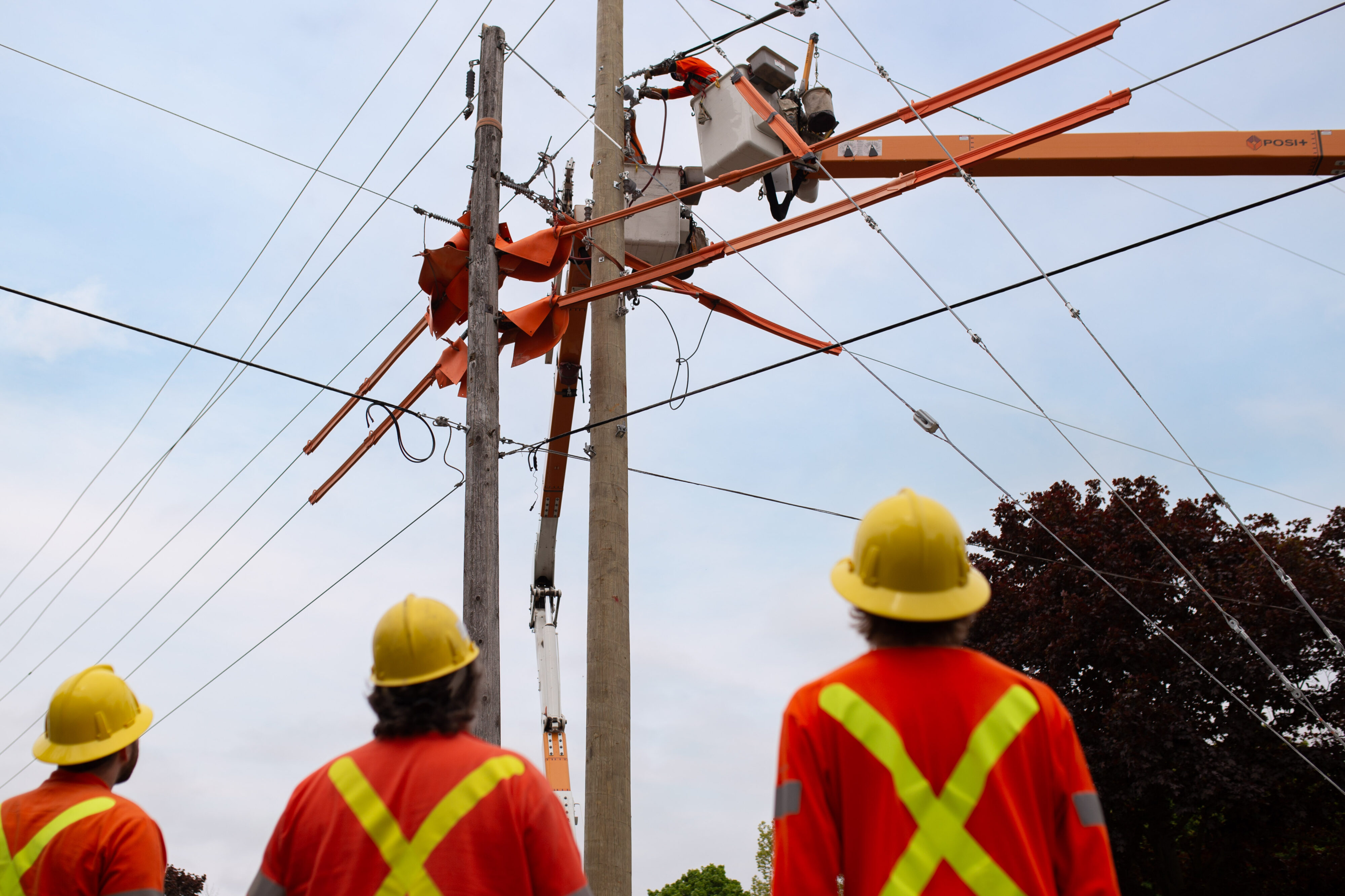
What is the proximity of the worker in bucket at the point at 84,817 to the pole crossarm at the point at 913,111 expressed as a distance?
6665 millimetres

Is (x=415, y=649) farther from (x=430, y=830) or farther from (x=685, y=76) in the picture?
(x=685, y=76)

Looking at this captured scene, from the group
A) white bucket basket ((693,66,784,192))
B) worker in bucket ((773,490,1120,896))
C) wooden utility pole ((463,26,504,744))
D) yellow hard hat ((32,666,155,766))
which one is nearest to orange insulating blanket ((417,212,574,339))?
wooden utility pole ((463,26,504,744))

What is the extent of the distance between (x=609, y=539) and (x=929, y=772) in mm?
6646

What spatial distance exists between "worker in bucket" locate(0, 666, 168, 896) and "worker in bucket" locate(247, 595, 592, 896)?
83 centimetres

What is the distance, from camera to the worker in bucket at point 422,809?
7.67ft

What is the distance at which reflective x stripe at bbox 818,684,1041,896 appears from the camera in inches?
81.8

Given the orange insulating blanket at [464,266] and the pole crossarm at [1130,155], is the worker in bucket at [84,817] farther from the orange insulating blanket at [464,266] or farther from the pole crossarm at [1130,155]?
the pole crossarm at [1130,155]

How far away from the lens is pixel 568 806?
9867 mm

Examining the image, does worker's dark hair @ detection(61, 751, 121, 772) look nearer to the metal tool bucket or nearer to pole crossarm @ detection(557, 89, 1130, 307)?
pole crossarm @ detection(557, 89, 1130, 307)

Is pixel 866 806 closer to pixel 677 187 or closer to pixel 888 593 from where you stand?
pixel 888 593

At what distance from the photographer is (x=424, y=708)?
250 cm

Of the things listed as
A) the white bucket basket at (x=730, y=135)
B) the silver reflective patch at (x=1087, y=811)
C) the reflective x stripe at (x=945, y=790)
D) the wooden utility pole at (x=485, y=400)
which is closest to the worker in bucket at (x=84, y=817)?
the reflective x stripe at (x=945, y=790)

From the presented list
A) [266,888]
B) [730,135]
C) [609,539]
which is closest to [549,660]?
[609,539]

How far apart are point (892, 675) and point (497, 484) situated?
5.86m
